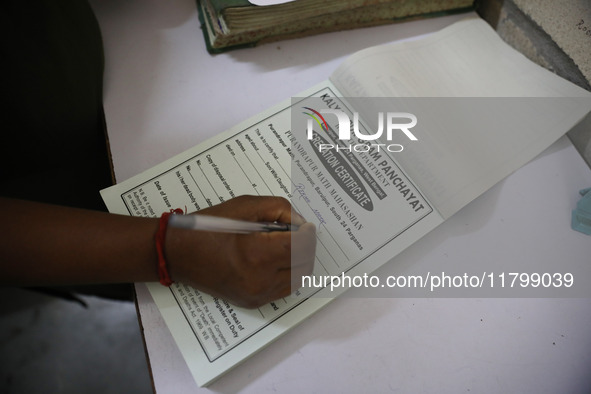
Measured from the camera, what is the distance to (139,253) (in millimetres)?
477

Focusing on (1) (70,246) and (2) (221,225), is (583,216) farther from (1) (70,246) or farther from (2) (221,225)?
(1) (70,246)

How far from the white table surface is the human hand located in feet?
0.24

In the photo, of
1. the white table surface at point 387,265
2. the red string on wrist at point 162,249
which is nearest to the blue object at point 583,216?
the white table surface at point 387,265

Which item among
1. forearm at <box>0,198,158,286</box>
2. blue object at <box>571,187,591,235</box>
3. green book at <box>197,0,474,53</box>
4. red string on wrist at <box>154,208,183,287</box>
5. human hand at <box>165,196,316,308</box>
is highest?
green book at <box>197,0,474,53</box>

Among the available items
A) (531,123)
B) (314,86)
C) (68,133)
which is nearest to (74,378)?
(68,133)

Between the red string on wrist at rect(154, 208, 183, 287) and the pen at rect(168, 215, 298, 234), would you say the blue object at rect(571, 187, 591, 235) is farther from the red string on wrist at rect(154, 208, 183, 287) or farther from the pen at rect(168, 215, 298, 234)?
the red string on wrist at rect(154, 208, 183, 287)

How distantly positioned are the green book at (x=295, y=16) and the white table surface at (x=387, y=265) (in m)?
0.02

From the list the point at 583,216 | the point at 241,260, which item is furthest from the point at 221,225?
the point at 583,216

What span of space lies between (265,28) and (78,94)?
30 centimetres

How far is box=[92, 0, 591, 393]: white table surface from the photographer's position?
19.2 inches

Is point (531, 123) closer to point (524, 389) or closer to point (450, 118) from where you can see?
point (450, 118)
